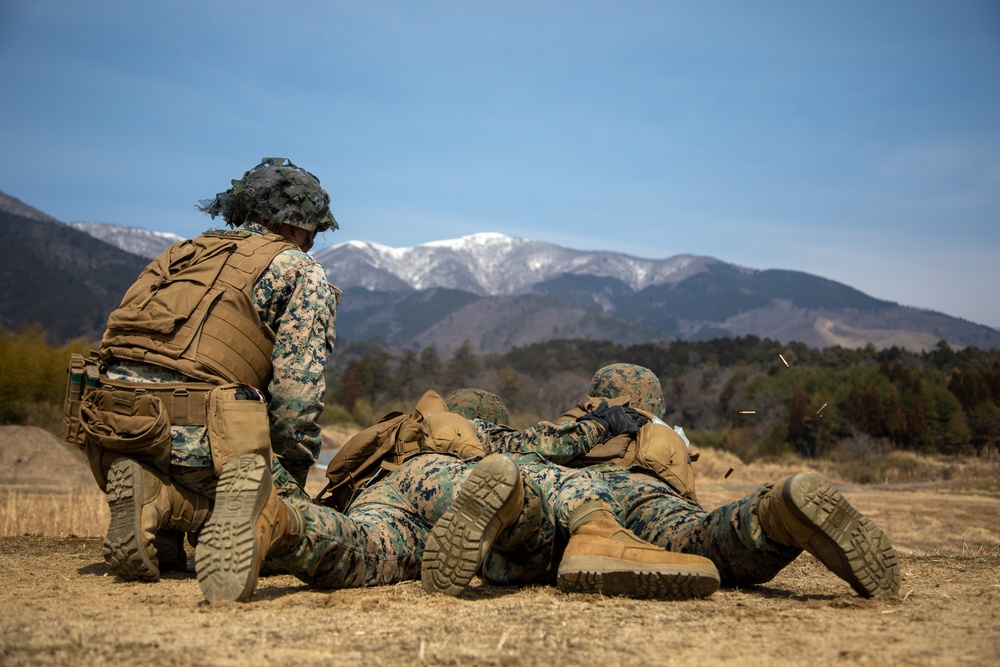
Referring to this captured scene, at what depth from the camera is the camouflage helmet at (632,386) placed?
6578 millimetres

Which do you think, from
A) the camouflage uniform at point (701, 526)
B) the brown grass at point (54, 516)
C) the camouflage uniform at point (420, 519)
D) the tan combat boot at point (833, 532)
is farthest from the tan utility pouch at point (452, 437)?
the brown grass at point (54, 516)

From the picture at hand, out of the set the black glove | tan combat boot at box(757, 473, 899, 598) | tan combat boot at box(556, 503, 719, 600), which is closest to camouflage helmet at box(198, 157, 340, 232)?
the black glove

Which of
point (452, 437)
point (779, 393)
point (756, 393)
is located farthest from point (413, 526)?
point (756, 393)

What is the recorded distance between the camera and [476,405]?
648 cm

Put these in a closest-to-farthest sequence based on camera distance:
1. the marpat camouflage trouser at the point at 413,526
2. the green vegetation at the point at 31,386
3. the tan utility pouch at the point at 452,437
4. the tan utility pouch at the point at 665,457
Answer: the marpat camouflage trouser at the point at 413,526 → the tan utility pouch at the point at 452,437 → the tan utility pouch at the point at 665,457 → the green vegetation at the point at 31,386

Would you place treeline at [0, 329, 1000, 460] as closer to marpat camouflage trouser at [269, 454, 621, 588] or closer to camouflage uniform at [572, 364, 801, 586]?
marpat camouflage trouser at [269, 454, 621, 588]

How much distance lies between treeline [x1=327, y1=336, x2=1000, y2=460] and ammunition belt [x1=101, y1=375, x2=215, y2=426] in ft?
49.0

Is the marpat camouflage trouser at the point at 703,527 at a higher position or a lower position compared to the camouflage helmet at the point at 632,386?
lower

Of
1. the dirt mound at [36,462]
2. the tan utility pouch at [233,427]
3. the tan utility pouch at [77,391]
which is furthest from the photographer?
the dirt mound at [36,462]

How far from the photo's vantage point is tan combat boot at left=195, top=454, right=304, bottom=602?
3646mm

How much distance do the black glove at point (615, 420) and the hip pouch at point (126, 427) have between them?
2.37m

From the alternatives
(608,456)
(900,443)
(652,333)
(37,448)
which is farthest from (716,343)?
(652,333)

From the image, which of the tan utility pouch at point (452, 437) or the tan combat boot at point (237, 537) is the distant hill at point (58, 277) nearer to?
the tan utility pouch at point (452, 437)

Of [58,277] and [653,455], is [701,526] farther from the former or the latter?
[58,277]
